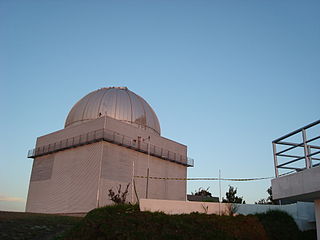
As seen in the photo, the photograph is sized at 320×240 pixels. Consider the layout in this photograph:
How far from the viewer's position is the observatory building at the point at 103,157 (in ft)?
103

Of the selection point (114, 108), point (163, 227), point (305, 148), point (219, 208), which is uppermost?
point (114, 108)

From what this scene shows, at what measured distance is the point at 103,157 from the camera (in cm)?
3127

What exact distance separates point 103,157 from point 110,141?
168 cm

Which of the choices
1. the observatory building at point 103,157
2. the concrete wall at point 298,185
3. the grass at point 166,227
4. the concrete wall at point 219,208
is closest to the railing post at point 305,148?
the concrete wall at point 298,185

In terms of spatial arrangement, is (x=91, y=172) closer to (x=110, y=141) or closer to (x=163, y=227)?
(x=110, y=141)

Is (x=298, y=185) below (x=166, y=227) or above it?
above

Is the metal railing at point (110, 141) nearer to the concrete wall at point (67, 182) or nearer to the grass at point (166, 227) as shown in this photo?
the concrete wall at point (67, 182)

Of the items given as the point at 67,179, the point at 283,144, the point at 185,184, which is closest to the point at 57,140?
the point at 67,179


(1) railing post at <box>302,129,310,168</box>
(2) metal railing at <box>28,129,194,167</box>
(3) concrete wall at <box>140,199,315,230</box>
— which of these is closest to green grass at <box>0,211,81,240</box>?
(3) concrete wall at <box>140,199,315,230</box>

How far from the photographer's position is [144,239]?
34.1 ft

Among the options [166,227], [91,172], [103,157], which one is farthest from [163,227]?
[91,172]

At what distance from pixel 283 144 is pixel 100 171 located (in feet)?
76.5

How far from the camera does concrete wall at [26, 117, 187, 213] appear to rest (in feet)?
101

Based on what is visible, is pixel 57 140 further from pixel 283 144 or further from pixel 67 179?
pixel 283 144
